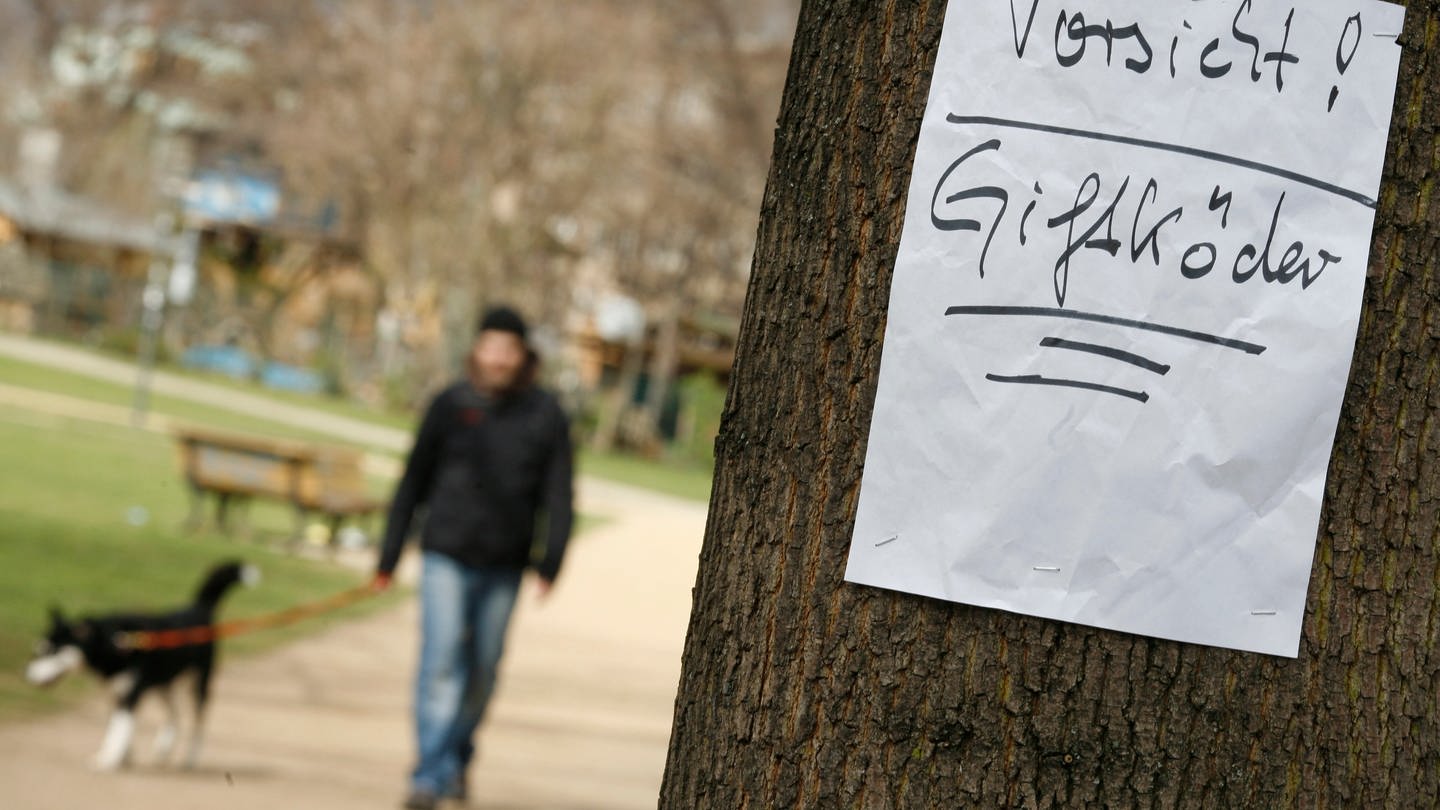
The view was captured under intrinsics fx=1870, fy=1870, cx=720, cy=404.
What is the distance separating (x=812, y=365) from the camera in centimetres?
219

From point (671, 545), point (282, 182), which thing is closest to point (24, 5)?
point (282, 182)

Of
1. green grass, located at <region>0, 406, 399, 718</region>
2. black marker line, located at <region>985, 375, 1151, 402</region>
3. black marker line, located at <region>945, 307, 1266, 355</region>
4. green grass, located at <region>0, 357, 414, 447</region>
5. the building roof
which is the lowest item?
green grass, located at <region>0, 406, 399, 718</region>

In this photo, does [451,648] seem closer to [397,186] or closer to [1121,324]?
[1121,324]

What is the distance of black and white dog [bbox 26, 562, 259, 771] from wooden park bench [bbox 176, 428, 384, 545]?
7475 mm

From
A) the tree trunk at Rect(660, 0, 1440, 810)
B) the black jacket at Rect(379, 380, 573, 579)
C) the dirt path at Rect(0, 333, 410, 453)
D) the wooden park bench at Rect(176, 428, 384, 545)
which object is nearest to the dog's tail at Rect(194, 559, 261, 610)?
the black jacket at Rect(379, 380, 573, 579)

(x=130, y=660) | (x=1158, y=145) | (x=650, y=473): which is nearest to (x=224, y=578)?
A: (x=130, y=660)

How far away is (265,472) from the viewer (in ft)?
51.5

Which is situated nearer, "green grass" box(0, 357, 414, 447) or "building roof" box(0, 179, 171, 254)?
"green grass" box(0, 357, 414, 447)

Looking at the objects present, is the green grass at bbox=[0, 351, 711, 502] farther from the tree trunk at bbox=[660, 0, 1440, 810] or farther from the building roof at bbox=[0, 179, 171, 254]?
the tree trunk at bbox=[660, 0, 1440, 810]

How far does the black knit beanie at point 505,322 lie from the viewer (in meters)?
7.54

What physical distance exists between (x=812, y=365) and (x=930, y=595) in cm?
30

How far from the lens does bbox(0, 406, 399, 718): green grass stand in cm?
1065

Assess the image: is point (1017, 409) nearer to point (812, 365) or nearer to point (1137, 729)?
Answer: point (812, 365)

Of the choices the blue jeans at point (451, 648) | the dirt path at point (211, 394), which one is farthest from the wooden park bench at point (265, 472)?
the dirt path at point (211, 394)
